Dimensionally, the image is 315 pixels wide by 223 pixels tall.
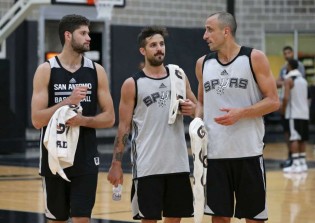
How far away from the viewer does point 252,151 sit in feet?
26.2

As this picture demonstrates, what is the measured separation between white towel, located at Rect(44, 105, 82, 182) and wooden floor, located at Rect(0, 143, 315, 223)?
12.5 ft

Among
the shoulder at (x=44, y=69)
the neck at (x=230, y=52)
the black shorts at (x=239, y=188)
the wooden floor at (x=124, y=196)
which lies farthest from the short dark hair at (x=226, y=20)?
the wooden floor at (x=124, y=196)

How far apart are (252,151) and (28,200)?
19.8 ft

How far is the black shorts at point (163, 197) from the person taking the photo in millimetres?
8334

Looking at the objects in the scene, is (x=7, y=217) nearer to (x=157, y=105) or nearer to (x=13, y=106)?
(x=157, y=105)

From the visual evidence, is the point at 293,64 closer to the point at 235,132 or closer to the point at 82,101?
the point at 235,132

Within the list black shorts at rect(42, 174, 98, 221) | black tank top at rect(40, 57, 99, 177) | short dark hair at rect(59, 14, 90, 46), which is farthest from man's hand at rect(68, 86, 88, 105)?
black shorts at rect(42, 174, 98, 221)

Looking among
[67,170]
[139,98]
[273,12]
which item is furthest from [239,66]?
[273,12]

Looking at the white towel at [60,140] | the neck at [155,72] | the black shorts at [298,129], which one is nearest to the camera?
the white towel at [60,140]

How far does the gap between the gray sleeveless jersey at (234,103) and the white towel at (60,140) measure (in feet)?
3.83

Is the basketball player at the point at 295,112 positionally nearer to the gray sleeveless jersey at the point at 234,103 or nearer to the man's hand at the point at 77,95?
the gray sleeveless jersey at the point at 234,103

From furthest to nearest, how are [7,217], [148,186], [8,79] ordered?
1. [8,79]
2. [7,217]
3. [148,186]

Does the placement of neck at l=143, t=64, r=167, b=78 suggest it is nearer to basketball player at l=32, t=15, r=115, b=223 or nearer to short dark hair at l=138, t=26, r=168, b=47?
short dark hair at l=138, t=26, r=168, b=47

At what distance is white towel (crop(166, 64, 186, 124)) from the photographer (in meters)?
8.30
